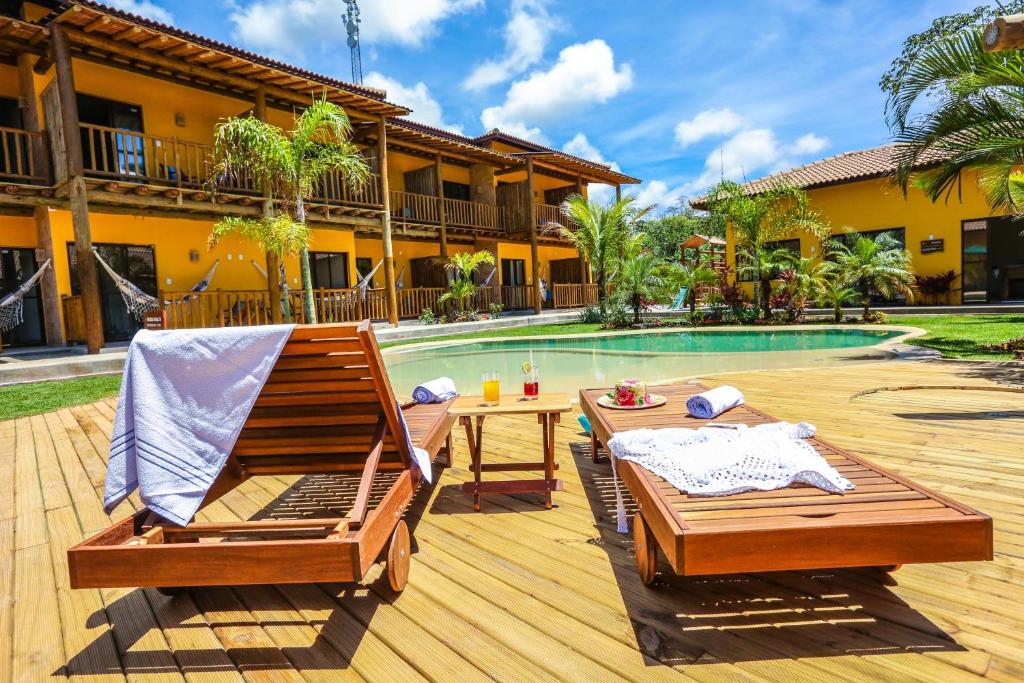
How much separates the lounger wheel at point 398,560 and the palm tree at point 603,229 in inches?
515

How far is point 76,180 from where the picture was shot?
831 cm

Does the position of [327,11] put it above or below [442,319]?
above

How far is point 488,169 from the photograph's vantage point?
18281 mm

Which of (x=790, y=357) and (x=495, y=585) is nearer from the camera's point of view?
(x=495, y=585)

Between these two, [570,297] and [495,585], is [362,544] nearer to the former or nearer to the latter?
[495,585]

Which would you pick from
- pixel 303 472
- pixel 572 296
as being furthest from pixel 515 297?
pixel 303 472

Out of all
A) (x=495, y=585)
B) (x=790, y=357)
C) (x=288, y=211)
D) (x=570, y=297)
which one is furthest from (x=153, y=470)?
(x=570, y=297)

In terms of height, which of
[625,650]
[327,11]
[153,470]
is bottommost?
[625,650]

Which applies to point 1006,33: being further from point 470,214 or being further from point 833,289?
point 470,214

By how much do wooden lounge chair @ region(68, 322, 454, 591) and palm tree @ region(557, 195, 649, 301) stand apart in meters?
12.0

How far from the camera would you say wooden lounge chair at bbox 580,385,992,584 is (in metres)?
1.54

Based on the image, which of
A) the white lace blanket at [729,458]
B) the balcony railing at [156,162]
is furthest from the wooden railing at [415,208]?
the white lace blanket at [729,458]

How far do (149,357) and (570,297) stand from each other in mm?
18598

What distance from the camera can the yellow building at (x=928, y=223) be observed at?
47.4ft
